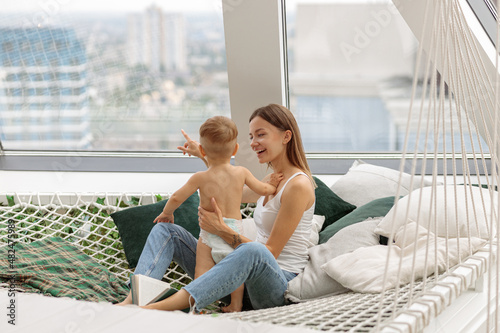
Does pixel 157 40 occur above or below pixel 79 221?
above

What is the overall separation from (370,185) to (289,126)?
76 centimetres

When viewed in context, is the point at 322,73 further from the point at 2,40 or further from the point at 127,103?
the point at 2,40

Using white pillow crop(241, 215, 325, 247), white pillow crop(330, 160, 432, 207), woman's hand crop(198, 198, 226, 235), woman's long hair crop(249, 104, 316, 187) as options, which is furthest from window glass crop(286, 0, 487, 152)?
woman's hand crop(198, 198, 226, 235)

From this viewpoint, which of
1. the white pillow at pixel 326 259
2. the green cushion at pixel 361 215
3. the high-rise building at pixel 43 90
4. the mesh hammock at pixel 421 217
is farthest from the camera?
the high-rise building at pixel 43 90

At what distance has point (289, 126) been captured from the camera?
6.96ft

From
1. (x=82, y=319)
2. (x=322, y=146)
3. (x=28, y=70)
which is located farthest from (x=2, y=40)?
(x=82, y=319)

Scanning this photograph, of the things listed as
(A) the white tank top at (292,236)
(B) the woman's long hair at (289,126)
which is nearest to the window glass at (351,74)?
(B) the woman's long hair at (289,126)

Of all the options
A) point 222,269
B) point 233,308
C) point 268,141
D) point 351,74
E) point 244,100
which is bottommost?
point 233,308

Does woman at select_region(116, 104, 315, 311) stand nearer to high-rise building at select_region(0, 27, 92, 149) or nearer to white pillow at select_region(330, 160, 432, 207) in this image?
white pillow at select_region(330, 160, 432, 207)

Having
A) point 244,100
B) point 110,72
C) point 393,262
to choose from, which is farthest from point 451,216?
point 110,72

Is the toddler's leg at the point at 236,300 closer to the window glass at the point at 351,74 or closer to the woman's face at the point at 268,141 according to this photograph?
the woman's face at the point at 268,141

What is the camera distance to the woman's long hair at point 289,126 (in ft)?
6.93

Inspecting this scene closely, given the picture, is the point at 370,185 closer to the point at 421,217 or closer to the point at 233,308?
the point at 421,217

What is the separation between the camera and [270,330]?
Answer: 3.67ft
